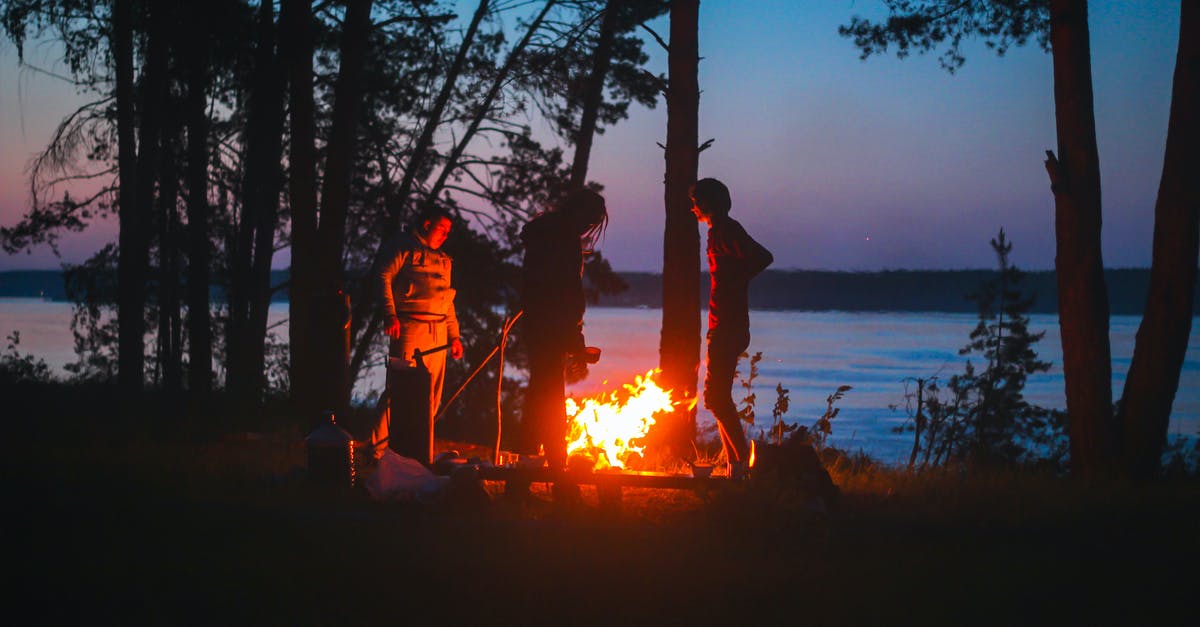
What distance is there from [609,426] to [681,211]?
320cm

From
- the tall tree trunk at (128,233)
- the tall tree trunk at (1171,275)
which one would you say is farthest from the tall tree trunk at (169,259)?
the tall tree trunk at (1171,275)

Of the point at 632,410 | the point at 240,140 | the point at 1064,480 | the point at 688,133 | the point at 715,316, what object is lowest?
the point at 1064,480

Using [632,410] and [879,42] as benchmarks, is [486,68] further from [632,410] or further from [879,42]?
[632,410]

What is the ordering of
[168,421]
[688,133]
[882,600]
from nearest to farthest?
1. [882,600]
2. [688,133]
3. [168,421]

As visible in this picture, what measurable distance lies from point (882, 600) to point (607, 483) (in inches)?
108

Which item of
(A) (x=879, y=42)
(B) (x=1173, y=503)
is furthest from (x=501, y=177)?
(B) (x=1173, y=503)

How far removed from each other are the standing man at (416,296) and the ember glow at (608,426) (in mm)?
1402

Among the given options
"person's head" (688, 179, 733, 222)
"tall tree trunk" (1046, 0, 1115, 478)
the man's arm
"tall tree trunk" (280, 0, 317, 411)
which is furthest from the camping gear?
"tall tree trunk" (1046, 0, 1115, 478)

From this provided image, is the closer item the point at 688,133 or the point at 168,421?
the point at 688,133

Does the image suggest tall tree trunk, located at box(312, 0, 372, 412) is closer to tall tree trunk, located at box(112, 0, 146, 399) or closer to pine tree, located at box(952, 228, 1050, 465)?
tall tree trunk, located at box(112, 0, 146, 399)

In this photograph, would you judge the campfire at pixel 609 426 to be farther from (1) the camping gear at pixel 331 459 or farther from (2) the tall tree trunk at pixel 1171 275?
(2) the tall tree trunk at pixel 1171 275

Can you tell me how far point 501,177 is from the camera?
21266 mm

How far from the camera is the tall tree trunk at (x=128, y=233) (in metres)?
18.5

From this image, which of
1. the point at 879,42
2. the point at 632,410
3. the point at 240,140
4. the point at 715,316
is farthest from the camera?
the point at 240,140
